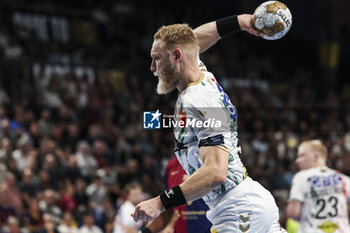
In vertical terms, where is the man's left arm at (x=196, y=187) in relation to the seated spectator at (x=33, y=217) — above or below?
above

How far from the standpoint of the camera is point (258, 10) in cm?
472

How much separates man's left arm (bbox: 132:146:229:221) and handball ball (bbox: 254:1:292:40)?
140 centimetres

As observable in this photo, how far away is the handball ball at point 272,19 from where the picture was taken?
4.62 metres

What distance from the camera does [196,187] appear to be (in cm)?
366

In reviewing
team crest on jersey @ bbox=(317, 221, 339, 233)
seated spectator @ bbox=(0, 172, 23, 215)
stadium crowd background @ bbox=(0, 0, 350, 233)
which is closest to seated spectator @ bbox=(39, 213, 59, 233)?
stadium crowd background @ bbox=(0, 0, 350, 233)

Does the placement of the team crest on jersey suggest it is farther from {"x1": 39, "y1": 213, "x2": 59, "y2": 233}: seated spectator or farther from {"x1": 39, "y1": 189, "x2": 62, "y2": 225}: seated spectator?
{"x1": 39, "y1": 189, "x2": 62, "y2": 225}: seated spectator

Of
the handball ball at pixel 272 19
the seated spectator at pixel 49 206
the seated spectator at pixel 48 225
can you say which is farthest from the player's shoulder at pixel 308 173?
the seated spectator at pixel 49 206

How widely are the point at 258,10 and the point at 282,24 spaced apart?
0.24 metres

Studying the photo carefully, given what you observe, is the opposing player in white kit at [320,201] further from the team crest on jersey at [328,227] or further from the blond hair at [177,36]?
the blond hair at [177,36]

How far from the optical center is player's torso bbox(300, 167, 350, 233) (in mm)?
6840

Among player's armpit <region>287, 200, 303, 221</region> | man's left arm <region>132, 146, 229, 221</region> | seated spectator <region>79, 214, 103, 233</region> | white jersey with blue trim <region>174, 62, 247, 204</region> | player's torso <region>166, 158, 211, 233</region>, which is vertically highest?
white jersey with blue trim <region>174, 62, 247, 204</region>

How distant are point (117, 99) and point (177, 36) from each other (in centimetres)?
1299

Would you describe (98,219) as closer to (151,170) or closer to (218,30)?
(151,170)

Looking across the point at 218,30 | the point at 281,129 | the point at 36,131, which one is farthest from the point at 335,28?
the point at 218,30
